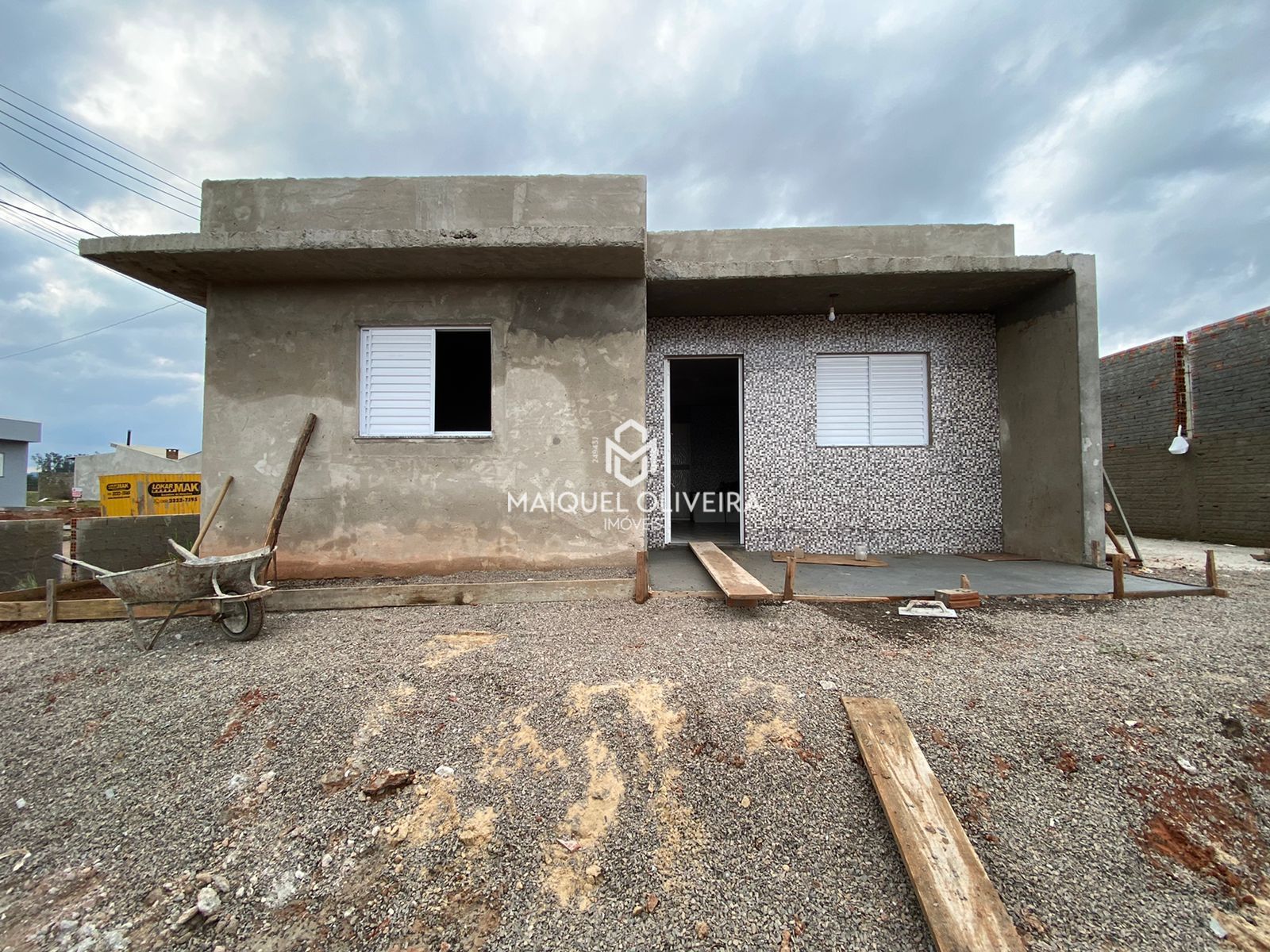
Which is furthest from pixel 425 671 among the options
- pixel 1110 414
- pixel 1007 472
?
pixel 1110 414

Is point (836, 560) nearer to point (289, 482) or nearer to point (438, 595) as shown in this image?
point (438, 595)

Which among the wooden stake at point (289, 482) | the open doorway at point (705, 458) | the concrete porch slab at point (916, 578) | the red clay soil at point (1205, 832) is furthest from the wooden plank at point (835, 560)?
the wooden stake at point (289, 482)

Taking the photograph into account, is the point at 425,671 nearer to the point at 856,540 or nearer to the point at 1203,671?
the point at 1203,671

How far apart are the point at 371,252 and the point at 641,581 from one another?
386cm

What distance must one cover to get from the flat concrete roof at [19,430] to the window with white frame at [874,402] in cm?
3101

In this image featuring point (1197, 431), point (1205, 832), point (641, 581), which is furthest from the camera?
point (1197, 431)

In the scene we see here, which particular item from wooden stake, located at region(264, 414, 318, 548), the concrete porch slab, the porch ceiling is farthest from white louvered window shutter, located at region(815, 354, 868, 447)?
wooden stake, located at region(264, 414, 318, 548)

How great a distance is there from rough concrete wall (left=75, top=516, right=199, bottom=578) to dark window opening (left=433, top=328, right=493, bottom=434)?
11.9 feet

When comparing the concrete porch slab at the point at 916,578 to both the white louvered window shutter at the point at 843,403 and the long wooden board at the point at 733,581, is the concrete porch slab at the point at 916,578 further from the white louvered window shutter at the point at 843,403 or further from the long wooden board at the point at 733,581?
the white louvered window shutter at the point at 843,403

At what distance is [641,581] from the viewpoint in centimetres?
403

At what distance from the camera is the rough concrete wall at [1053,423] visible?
5.17 m

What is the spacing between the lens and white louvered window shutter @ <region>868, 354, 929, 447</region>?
6441 millimetres

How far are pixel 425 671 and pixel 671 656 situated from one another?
1547mm

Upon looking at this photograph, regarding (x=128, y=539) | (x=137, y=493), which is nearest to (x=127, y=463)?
(x=137, y=493)
